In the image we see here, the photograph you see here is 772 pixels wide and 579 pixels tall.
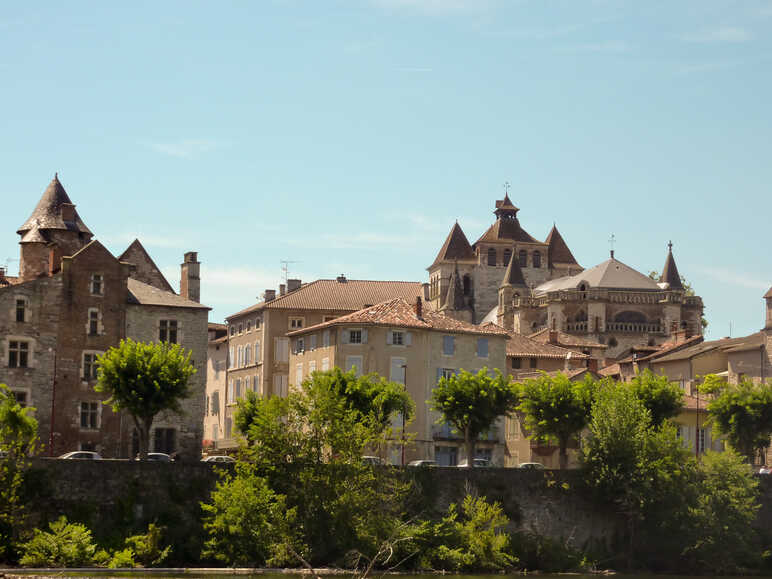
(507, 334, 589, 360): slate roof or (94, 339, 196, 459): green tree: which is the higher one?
(507, 334, 589, 360): slate roof

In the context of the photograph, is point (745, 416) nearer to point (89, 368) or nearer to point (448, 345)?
point (448, 345)

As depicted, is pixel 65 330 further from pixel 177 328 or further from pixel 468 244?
pixel 468 244

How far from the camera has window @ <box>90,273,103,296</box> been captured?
68.9 m

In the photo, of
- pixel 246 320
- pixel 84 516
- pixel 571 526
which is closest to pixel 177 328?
pixel 84 516

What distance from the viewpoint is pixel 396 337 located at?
261 ft

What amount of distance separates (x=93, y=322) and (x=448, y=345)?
21.1m

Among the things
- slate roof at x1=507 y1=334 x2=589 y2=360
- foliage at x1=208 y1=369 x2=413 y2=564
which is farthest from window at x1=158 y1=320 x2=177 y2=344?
slate roof at x1=507 y1=334 x2=589 y2=360

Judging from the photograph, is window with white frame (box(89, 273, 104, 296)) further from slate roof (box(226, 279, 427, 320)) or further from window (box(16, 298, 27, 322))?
slate roof (box(226, 279, 427, 320))

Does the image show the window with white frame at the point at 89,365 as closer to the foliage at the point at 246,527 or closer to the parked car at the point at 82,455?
the parked car at the point at 82,455

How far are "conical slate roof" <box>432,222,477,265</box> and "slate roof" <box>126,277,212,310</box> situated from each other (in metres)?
104

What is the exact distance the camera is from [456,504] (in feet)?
207

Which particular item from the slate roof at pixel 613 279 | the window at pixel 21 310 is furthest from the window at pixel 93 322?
the slate roof at pixel 613 279

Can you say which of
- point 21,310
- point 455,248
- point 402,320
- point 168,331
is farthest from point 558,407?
point 455,248

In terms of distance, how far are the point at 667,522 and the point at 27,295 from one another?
30.8 m
